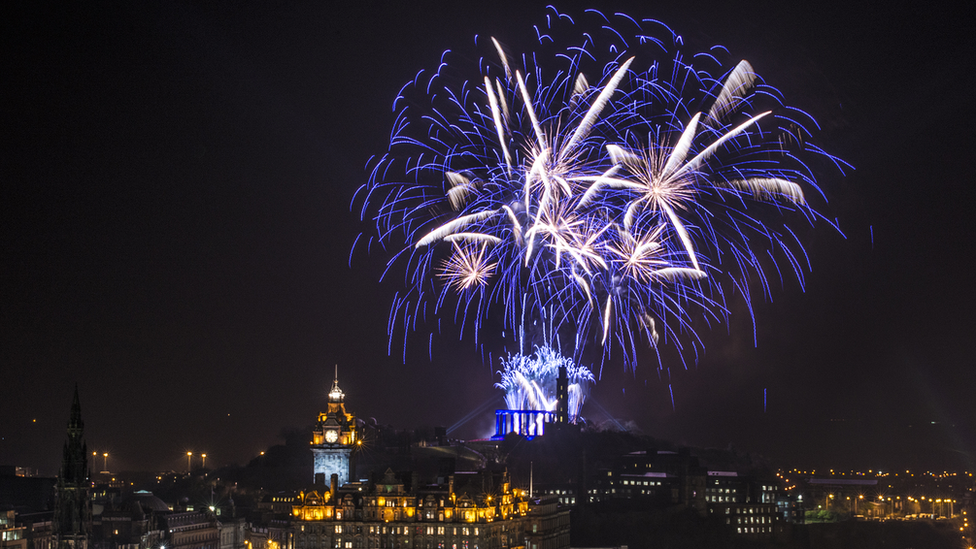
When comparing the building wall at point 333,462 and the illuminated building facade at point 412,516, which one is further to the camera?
the building wall at point 333,462

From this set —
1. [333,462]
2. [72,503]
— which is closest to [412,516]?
[333,462]

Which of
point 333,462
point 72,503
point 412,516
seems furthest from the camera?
point 333,462

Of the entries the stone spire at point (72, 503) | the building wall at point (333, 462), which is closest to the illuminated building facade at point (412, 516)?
the building wall at point (333, 462)

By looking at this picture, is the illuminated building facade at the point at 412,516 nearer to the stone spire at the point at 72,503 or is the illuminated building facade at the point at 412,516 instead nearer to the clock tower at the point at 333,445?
the clock tower at the point at 333,445

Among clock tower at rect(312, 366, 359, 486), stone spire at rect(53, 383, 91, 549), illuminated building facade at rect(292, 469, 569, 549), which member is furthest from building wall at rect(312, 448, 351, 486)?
stone spire at rect(53, 383, 91, 549)

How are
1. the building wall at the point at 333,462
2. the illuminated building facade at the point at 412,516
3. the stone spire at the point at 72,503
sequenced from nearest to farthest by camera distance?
1. the stone spire at the point at 72,503
2. the illuminated building facade at the point at 412,516
3. the building wall at the point at 333,462

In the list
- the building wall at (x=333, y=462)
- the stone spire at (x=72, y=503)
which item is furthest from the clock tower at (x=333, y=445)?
the stone spire at (x=72, y=503)

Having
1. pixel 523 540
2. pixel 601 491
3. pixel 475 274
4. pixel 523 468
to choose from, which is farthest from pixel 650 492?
pixel 475 274

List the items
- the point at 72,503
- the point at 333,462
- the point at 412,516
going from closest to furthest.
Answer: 1. the point at 72,503
2. the point at 412,516
3. the point at 333,462

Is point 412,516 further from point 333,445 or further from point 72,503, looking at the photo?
point 72,503

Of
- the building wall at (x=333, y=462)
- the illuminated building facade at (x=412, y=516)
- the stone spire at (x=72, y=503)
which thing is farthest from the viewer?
the building wall at (x=333, y=462)

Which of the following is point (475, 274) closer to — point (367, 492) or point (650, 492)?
point (367, 492)

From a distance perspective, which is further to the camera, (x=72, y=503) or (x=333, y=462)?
(x=333, y=462)

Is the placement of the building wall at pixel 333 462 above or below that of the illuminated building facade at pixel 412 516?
above
